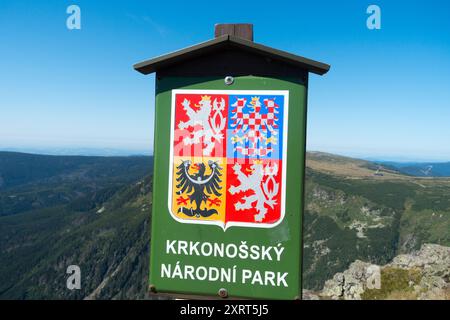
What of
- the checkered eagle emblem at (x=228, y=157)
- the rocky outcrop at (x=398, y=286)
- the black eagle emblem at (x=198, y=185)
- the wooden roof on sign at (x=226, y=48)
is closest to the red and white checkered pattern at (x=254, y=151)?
the checkered eagle emblem at (x=228, y=157)

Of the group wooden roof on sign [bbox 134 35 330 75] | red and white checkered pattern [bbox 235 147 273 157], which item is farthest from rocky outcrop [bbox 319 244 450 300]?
wooden roof on sign [bbox 134 35 330 75]

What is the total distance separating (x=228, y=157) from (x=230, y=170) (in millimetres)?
227

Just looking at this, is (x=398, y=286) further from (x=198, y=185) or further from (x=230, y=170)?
(x=198, y=185)

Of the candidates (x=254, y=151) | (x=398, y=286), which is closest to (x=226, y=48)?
(x=254, y=151)

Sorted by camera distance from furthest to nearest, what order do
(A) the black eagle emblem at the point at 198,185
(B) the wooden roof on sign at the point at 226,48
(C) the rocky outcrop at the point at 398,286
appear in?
(C) the rocky outcrop at the point at 398,286, (A) the black eagle emblem at the point at 198,185, (B) the wooden roof on sign at the point at 226,48

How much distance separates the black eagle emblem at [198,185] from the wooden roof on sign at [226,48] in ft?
5.99

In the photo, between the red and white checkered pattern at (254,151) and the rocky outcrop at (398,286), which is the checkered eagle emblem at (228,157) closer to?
the red and white checkered pattern at (254,151)

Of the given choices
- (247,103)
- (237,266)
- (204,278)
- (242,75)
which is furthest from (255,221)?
(242,75)

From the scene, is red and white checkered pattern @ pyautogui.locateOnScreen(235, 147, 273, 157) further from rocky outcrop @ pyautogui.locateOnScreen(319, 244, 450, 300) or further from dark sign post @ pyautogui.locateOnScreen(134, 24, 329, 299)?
rocky outcrop @ pyautogui.locateOnScreen(319, 244, 450, 300)

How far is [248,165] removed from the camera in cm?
680

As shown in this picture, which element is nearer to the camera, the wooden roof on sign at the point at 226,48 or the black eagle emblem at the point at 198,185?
the wooden roof on sign at the point at 226,48

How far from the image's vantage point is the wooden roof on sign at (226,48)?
6.67 m
